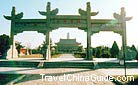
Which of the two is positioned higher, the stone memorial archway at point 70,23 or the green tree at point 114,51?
the stone memorial archway at point 70,23

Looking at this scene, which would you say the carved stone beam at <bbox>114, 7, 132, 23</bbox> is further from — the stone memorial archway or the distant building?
the distant building

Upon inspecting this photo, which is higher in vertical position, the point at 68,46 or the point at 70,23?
the point at 70,23

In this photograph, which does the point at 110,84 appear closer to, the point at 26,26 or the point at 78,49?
the point at 26,26

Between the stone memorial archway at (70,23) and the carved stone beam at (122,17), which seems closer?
the stone memorial archway at (70,23)

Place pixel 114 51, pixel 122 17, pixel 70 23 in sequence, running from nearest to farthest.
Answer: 1. pixel 70 23
2. pixel 122 17
3. pixel 114 51

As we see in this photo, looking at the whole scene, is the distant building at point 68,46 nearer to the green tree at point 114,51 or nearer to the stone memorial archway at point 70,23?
the green tree at point 114,51

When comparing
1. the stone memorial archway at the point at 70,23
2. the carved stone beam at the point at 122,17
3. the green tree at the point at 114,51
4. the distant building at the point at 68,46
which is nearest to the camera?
the stone memorial archway at the point at 70,23

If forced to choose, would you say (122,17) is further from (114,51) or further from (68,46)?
(68,46)

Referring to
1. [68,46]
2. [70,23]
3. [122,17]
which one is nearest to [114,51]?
[122,17]

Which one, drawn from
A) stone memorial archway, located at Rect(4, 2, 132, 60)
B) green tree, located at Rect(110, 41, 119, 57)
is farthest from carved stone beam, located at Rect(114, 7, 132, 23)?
green tree, located at Rect(110, 41, 119, 57)

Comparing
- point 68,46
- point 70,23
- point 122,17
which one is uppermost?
point 122,17

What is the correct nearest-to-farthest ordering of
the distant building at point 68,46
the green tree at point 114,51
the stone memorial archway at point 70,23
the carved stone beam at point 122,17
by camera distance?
the stone memorial archway at point 70,23 < the carved stone beam at point 122,17 < the green tree at point 114,51 < the distant building at point 68,46

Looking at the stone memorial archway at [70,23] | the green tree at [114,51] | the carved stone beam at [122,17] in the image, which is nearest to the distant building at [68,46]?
the green tree at [114,51]

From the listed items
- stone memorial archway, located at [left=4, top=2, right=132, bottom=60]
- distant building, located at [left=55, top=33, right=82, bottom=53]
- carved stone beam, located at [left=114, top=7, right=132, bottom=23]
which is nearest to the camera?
stone memorial archway, located at [left=4, top=2, right=132, bottom=60]
